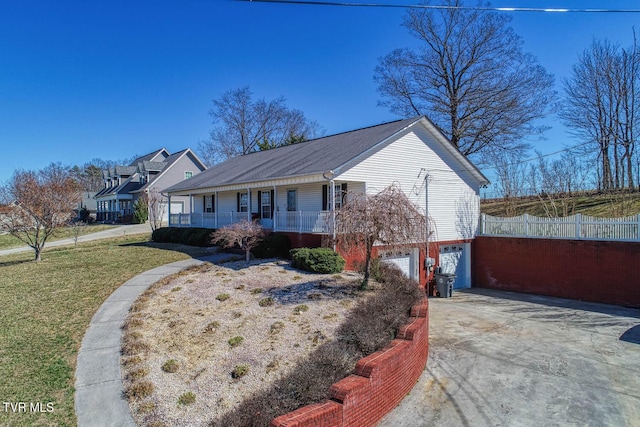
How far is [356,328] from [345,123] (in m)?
37.8

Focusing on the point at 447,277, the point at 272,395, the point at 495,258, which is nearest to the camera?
the point at 272,395

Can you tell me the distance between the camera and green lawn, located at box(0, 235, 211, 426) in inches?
228

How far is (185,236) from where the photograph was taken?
68.7ft

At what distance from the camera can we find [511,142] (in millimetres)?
27312

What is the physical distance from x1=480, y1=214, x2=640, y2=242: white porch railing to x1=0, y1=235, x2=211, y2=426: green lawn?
1484cm

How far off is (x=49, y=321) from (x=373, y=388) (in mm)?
7339

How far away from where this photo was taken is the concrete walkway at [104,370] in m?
5.56

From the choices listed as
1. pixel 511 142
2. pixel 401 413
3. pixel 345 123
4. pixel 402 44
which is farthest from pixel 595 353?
pixel 345 123

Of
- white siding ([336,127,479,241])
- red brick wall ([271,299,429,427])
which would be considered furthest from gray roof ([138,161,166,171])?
red brick wall ([271,299,429,427])

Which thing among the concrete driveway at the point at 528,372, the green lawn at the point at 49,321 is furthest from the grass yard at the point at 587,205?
the green lawn at the point at 49,321

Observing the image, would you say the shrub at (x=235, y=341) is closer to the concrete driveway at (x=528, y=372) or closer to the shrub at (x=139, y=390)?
the shrub at (x=139, y=390)

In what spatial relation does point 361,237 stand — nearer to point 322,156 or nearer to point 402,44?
point 322,156

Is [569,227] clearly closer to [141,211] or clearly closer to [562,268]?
[562,268]

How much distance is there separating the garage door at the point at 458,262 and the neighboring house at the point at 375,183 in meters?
0.05
